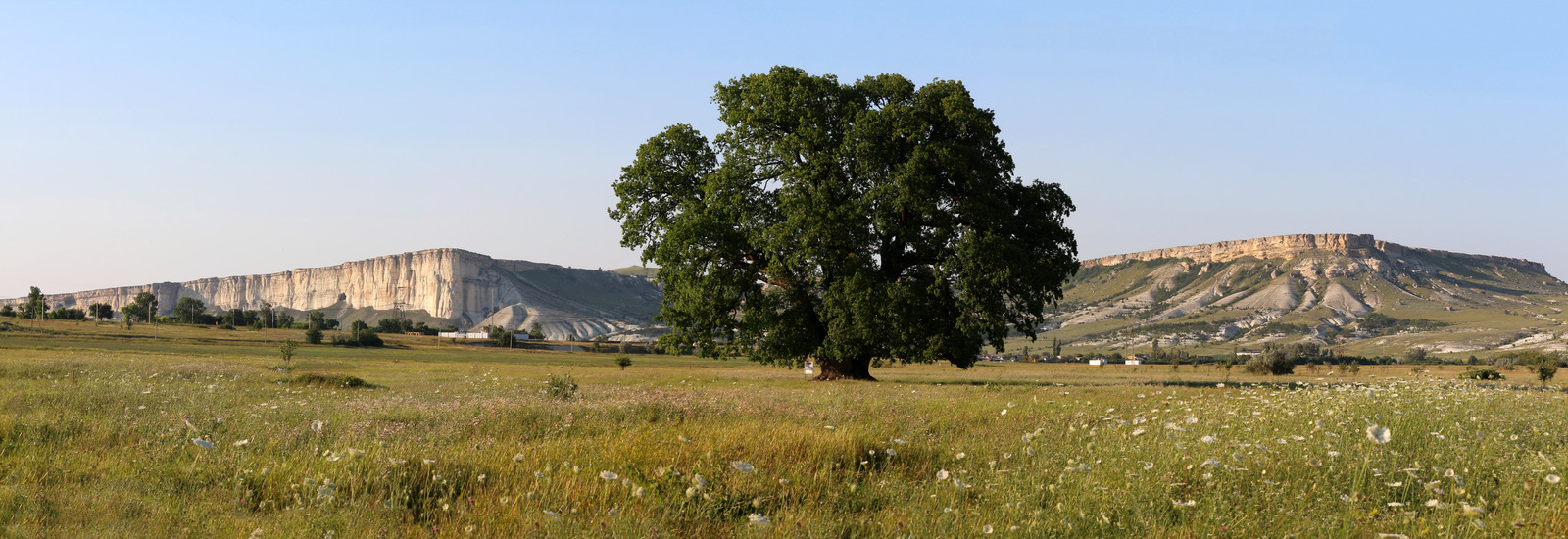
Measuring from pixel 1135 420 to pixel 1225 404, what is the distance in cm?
306

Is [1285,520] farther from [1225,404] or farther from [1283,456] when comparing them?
[1225,404]

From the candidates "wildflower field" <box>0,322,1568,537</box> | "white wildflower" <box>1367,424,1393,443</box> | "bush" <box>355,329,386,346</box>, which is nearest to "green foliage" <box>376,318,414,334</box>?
"bush" <box>355,329,386,346</box>

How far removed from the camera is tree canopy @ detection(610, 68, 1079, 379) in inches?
1208

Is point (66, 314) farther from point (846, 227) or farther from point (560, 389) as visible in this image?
point (560, 389)

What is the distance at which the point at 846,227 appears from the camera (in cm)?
3066

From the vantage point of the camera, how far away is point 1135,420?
9500 millimetres

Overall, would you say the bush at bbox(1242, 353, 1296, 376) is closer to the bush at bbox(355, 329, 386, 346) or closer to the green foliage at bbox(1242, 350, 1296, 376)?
the green foliage at bbox(1242, 350, 1296, 376)

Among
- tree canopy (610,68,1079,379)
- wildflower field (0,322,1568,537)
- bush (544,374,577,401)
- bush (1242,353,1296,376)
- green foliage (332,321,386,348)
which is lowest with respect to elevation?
green foliage (332,321,386,348)

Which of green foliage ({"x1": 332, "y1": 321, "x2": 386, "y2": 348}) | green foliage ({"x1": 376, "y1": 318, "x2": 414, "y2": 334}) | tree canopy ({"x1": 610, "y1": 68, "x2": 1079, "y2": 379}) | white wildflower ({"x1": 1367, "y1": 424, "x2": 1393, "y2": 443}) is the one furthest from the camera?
green foliage ({"x1": 376, "y1": 318, "x2": 414, "y2": 334})

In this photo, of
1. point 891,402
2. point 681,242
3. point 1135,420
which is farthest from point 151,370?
point 1135,420

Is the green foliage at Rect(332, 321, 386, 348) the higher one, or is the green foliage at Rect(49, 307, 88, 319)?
the green foliage at Rect(49, 307, 88, 319)

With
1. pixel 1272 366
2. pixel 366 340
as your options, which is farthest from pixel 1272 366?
pixel 366 340

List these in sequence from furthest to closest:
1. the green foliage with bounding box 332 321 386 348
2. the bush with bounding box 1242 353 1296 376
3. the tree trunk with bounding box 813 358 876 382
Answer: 1. the green foliage with bounding box 332 321 386 348
2. the bush with bounding box 1242 353 1296 376
3. the tree trunk with bounding box 813 358 876 382

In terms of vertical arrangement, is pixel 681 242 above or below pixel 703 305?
above
